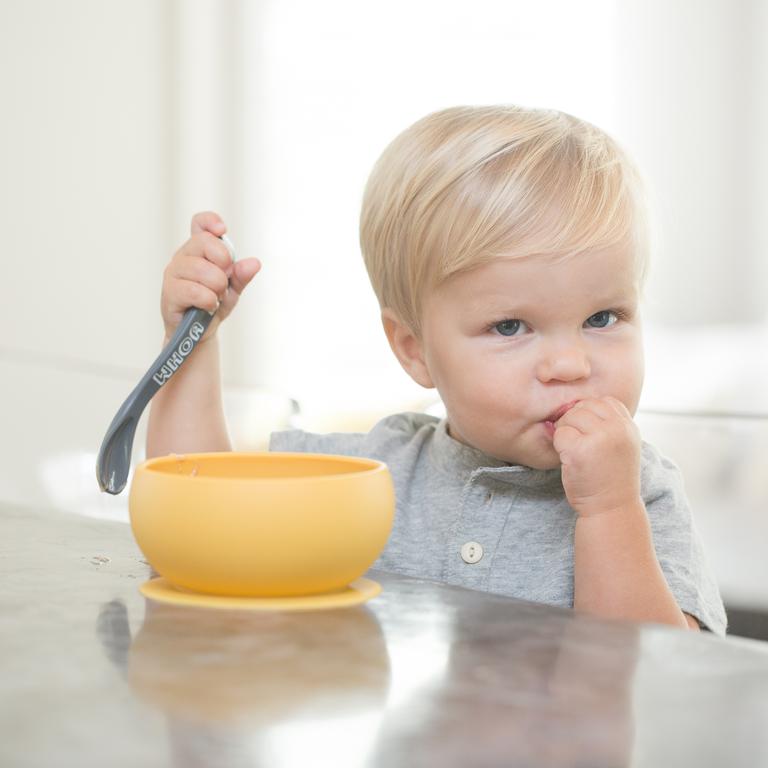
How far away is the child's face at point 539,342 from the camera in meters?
1.08

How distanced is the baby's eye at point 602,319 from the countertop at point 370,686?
495mm

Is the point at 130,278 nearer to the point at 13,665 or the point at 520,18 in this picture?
the point at 520,18

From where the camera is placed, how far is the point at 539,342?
1.10m

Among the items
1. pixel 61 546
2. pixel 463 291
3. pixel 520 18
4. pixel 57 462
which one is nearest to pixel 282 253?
pixel 520 18

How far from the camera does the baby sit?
1.00 meters

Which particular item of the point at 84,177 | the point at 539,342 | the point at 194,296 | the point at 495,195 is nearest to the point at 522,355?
the point at 539,342

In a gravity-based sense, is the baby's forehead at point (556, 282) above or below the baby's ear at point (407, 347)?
above

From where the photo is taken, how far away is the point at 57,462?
204 cm

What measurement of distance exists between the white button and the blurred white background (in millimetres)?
701

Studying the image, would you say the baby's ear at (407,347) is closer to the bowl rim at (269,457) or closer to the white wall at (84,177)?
the bowl rim at (269,457)

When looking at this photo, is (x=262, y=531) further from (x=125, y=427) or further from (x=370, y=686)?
(x=125, y=427)

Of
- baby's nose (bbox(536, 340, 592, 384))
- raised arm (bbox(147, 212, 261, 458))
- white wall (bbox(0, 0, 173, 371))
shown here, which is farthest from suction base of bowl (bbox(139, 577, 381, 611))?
white wall (bbox(0, 0, 173, 371))

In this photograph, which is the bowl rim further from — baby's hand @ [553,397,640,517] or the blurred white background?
the blurred white background

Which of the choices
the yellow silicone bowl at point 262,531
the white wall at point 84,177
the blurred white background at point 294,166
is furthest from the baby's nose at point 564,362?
the white wall at point 84,177
